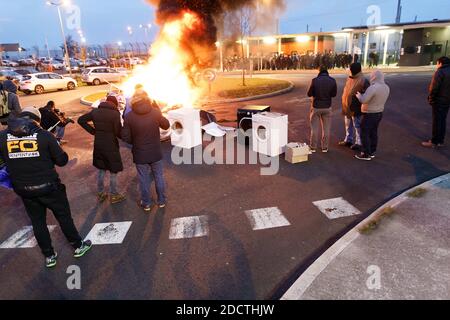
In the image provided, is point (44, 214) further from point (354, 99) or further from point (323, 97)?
point (354, 99)

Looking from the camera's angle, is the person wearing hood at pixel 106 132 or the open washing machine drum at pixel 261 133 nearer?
the person wearing hood at pixel 106 132

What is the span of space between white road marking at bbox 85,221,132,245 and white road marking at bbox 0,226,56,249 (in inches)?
29.9

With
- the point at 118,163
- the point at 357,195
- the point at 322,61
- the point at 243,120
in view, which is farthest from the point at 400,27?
the point at 118,163

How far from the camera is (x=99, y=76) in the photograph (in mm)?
27938

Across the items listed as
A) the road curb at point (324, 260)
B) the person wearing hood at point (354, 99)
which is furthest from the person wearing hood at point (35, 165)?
the person wearing hood at point (354, 99)

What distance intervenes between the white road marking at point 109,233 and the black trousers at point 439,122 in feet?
Result: 24.1

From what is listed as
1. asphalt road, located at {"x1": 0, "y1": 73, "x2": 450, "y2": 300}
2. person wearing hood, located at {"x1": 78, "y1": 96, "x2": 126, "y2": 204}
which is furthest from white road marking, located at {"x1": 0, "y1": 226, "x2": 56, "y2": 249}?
person wearing hood, located at {"x1": 78, "y1": 96, "x2": 126, "y2": 204}

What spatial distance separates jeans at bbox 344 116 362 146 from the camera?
25.3ft

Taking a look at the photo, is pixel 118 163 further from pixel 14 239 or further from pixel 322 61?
pixel 322 61

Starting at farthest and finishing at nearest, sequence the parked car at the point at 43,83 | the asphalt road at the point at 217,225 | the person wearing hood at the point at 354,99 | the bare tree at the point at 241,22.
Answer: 1. the bare tree at the point at 241,22
2. the parked car at the point at 43,83
3. the person wearing hood at the point at 354,99
4. the asphalt road at the point at 217,225

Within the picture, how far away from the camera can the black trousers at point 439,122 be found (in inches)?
299

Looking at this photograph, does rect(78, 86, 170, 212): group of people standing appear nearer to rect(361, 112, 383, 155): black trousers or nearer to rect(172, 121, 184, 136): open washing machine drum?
rect(172, 121, 184, 136): open washing machine drum

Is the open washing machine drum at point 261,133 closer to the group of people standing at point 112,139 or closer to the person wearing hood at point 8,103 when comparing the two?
the group of people standing at point 112,139
